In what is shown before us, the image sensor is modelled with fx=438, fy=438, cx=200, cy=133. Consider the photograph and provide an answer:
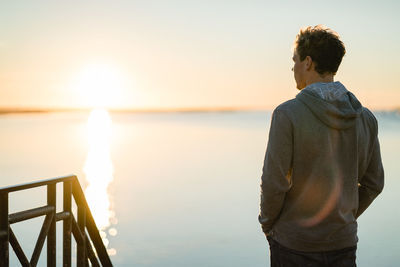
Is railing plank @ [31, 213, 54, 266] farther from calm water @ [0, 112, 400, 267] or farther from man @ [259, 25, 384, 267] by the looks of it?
calm water @ [0, 112, 400, 267]

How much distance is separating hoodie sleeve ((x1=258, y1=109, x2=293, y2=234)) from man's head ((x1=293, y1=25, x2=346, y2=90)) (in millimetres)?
309

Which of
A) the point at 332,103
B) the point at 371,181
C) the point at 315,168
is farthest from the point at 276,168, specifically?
A: the point at 371,181

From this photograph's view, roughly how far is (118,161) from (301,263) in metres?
18.4

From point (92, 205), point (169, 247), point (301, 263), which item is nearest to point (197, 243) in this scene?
point (169, 247)

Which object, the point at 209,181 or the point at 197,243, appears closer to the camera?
the point at 197,243

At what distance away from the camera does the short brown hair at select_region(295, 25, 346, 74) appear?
2125mm

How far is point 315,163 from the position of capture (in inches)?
80.8

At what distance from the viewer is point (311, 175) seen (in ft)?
6.77

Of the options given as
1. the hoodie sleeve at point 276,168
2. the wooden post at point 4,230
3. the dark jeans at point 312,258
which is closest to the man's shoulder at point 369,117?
the hoodie sleeve at point 276,168

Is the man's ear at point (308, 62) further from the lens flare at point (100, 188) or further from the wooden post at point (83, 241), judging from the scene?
the lens flare at point (100, 188)

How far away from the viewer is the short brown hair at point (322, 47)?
2125mm

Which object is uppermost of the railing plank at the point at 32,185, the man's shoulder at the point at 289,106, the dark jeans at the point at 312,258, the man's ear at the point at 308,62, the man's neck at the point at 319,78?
the man's ear at the point at 308,62

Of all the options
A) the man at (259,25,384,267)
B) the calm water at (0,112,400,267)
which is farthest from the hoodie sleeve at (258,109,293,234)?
the calm water at (0,112,400,267)

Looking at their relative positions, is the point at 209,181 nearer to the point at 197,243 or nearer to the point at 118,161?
the point at 197,243
